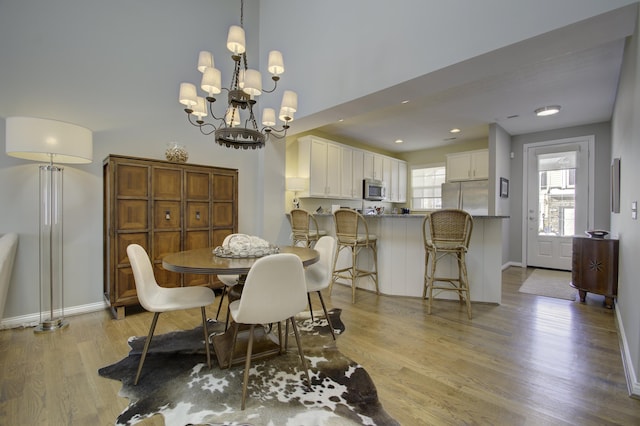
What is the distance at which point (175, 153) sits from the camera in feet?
10.5

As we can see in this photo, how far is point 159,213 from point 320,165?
2.73 m

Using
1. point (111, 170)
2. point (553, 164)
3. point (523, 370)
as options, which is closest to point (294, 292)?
point (523, 370)

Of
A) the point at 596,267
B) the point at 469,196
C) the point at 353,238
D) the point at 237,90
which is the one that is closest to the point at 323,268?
the point at 353,238

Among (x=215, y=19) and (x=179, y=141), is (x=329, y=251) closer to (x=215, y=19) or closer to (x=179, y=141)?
(x=179, y=141)

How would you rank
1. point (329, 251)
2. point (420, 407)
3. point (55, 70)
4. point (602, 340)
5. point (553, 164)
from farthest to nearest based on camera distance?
point (553, 164) < point (55, 70) < point (329, 251) < point (602, 340) < point (420, 407)

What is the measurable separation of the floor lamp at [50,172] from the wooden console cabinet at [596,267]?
17.4 feet

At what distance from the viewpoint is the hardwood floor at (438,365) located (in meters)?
1.51

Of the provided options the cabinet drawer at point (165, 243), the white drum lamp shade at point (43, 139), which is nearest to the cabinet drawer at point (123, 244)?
the cabinet drawer at point (165, 243)

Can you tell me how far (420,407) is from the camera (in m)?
1.55

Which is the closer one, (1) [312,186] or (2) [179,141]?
(2) [179,141]

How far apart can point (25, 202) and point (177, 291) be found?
6.13ft

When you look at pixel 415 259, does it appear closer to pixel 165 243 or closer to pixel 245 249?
pixel 245 249

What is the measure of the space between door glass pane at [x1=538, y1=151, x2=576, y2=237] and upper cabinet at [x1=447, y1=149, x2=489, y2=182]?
37.2 inches

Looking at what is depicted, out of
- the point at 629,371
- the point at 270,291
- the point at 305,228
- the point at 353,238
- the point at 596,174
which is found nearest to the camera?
the point at 270,291
